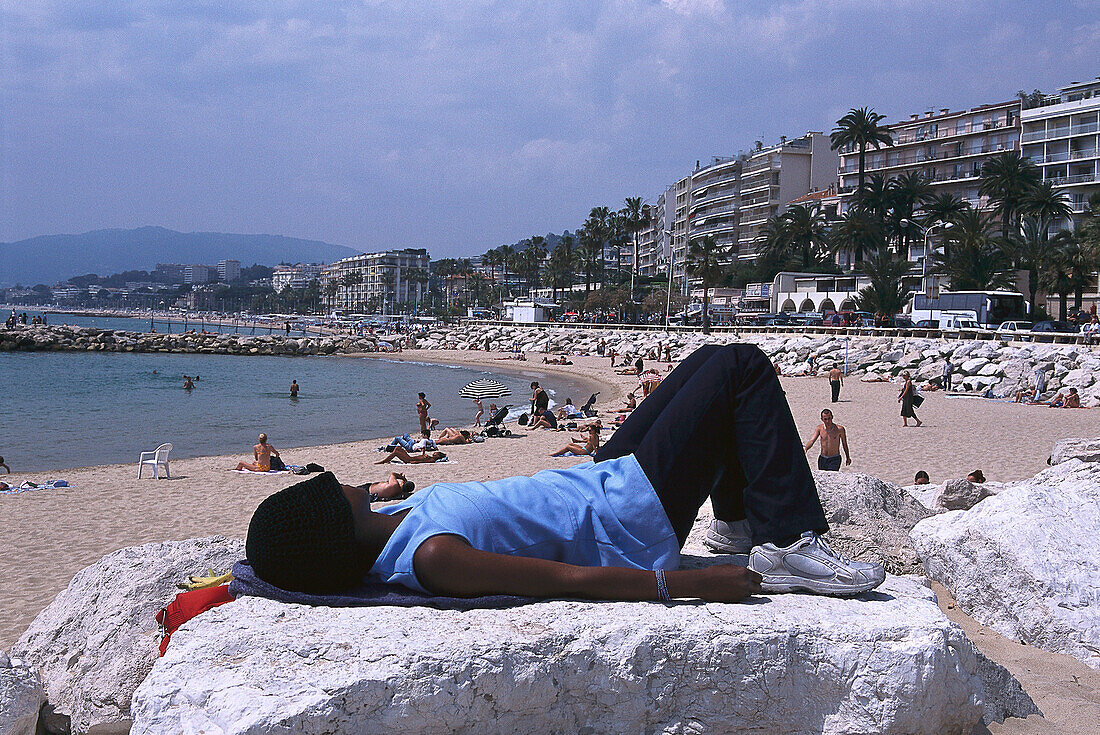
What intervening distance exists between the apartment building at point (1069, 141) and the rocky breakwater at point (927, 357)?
85.9 feet

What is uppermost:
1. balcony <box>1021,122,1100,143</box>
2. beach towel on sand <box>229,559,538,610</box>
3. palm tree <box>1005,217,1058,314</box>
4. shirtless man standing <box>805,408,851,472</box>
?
balcony <box>1021,122,1100,143</box>

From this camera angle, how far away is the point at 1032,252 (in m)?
45.9

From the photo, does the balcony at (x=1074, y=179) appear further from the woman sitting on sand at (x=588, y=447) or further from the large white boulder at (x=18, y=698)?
the large white boulder at (x=18, y=698)

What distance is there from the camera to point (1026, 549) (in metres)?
3.47

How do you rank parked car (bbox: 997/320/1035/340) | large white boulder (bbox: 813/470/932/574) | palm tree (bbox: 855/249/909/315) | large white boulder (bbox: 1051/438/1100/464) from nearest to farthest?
large white boulder (bbox: 813/470/932/574)
large white boulder (bbox: 1051/438/1100/464)
parked car (bbox: 997/320/1035/340)
palm tree (bbox: 855/249/909/315)

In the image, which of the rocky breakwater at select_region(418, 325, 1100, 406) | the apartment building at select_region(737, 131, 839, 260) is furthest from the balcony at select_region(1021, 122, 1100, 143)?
the rocky breakwater at select_region(418, 325, 1100, 406)

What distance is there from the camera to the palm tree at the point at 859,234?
5672 cm

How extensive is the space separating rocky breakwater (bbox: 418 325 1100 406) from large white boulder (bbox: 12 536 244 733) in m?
25.0

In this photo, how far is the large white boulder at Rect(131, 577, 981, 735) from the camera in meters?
2.00

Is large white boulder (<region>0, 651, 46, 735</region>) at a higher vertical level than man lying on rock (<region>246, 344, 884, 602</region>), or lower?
lower

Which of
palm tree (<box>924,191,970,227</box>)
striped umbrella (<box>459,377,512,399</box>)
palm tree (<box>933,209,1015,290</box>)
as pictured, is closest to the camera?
striped umbrella (<box>459,377,512,399</box>)

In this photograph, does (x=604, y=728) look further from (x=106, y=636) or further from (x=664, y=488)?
(x=106, y=636)

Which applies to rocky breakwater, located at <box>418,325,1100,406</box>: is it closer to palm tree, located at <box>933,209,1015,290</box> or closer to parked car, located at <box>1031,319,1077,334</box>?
parked car, located at <box>1031,319,1077,334</box>

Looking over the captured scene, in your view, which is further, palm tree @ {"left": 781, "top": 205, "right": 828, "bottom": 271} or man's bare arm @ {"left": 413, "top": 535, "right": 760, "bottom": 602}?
palm tree @ {"left": 781, "top": 205, "right": 828, "bottom": 271}
